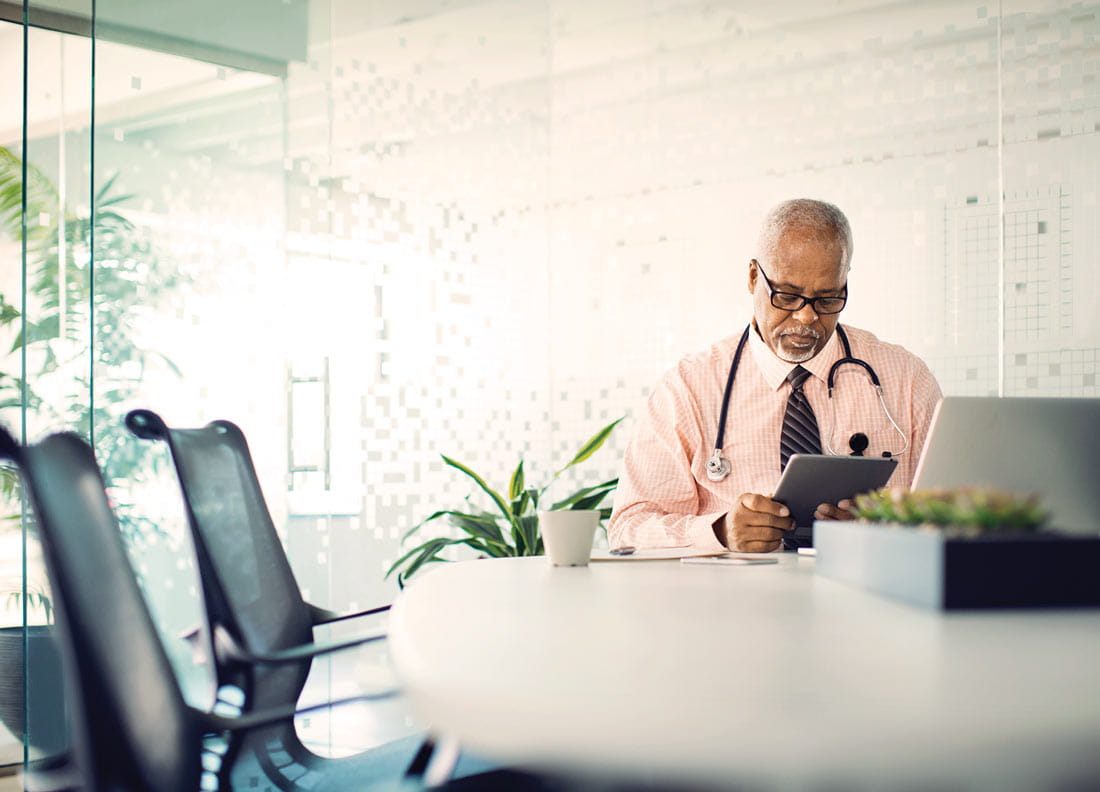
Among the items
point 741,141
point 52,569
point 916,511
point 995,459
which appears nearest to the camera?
point 52,569

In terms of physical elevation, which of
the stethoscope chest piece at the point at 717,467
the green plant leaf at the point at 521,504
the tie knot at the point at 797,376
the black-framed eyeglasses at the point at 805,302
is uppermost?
the black-framed eyeglasses at the point at 805,302

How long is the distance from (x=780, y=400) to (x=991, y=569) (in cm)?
175

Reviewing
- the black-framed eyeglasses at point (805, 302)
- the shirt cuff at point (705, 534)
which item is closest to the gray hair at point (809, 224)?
the black-framed eyeglasses at point (805, 302)

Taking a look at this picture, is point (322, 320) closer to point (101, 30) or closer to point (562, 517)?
point (101, 30)

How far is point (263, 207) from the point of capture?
3.77 metres

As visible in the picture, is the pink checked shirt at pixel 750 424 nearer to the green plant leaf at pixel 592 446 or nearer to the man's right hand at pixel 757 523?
the man's right hand at pixel 757 523

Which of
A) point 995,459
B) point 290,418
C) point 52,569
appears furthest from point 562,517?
point 290,418

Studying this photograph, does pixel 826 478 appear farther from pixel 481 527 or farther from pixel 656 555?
pixel 481 527

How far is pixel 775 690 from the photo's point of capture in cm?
70

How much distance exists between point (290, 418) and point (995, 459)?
8.87ft

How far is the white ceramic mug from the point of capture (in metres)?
1.80

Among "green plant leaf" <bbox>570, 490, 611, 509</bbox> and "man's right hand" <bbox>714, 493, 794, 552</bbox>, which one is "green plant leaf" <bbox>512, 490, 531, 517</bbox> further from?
"man's right hand" <bbox>714, 493, 794, 552</bbox>

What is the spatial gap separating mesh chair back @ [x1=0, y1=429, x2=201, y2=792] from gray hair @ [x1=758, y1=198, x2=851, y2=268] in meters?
2.17

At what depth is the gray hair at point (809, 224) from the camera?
279cm
